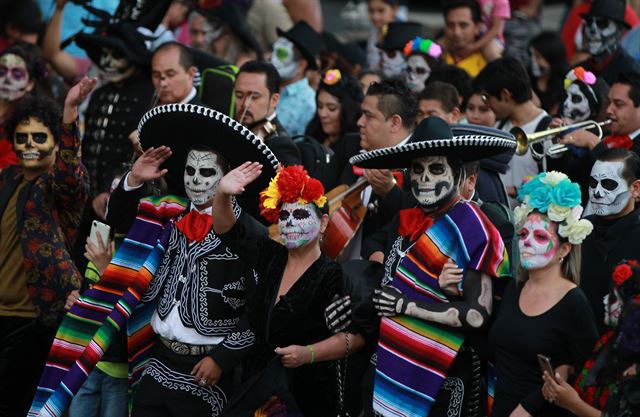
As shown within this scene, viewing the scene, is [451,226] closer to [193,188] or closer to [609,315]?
[609,315]

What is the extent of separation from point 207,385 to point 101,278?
1046mm

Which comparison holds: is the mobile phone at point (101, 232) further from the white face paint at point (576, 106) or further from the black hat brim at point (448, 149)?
the white face paint at point (576, 106)

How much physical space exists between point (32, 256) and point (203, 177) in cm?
178

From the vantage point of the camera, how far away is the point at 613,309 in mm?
6008

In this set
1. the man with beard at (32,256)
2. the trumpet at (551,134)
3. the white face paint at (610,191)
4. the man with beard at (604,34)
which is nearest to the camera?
the white face paint at (610,191)

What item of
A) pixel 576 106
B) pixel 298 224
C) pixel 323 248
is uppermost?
pixel 576 106

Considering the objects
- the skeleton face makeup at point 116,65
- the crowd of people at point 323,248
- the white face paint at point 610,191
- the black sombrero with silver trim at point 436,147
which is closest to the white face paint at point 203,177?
the crowd of people at point 323,248

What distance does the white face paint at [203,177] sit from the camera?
7.27 m

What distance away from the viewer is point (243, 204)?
772 centimetres

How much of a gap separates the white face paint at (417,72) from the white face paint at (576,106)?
1668mm

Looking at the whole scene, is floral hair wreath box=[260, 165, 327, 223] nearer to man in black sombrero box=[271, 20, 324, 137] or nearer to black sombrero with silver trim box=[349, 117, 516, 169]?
black sombrero with silver trim box=[349, 117, 516, 169]

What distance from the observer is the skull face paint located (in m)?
6.44

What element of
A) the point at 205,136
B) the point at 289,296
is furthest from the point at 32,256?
the point at 289,296

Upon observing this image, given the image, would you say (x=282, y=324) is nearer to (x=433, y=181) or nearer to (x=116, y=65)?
(x=433, y=181)
